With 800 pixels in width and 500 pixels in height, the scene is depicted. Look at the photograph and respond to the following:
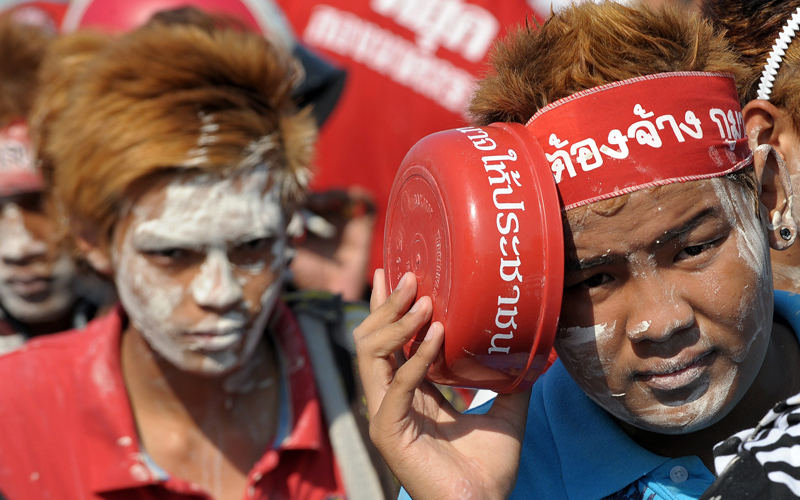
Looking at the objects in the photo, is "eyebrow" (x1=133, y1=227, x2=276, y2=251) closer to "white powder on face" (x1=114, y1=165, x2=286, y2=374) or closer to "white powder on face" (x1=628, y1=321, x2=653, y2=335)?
"white powder on face" (x1=114, y1=165, x2=286, y2=374)

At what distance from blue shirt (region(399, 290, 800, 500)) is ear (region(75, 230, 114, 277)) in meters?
1.67

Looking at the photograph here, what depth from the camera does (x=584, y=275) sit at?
176 cm

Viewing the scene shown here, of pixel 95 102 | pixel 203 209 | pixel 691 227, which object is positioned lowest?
pixel 203 209

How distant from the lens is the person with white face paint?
117 inches

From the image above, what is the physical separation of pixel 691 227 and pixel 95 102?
2.22 meters

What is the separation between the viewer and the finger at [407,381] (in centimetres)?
175

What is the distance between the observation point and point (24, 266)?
3914mm

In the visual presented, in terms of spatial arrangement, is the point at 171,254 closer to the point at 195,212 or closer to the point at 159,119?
the point at 195,212

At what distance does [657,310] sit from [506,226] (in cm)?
37

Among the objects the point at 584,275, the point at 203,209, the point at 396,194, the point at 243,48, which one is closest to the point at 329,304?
the point at 203,209

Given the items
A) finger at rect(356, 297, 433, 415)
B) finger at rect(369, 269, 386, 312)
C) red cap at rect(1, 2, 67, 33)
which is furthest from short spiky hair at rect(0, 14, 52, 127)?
finger at rect(356, 297, 433, 415)

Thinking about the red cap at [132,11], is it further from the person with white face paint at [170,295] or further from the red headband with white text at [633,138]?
the red headband with white text at [633,138]

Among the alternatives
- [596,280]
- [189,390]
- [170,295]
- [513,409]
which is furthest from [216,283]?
[596,280]

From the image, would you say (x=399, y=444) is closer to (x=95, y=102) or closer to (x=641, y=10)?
(x=641, y=10)
